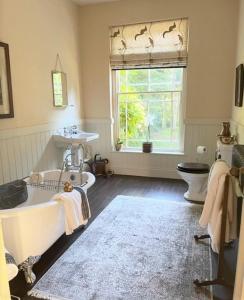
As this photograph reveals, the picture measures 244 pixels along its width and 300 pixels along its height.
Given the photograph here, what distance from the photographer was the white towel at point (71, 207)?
83.0 inches

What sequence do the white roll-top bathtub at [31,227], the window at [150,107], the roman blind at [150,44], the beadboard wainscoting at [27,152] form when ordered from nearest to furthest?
1. the white roll-top bathtub at [31,227]
2. the beadboard wainscoting at [27,152]
3. the roman blind at [150,44]
4. the window at [150,107]

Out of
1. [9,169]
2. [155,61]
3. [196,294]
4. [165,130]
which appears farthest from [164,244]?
[155,61]

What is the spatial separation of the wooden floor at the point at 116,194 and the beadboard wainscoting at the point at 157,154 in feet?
0.57

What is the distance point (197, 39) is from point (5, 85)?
2.81m

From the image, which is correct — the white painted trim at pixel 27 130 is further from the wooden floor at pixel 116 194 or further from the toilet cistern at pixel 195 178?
the toilet cistern at pixel 195 178

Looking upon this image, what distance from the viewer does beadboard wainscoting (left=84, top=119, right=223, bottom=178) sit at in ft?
13.1

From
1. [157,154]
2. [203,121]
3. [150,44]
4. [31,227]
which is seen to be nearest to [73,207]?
[31,227]

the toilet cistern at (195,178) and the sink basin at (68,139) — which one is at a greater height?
the sink basin at (68,139)

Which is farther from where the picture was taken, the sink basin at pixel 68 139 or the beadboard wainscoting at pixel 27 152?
the sink basin at pixel 68 139

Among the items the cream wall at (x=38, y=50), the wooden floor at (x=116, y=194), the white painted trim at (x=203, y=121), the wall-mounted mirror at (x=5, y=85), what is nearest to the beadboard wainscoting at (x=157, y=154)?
the white painted trim at (x=203, y=121)

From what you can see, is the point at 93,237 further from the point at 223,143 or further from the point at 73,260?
the point at 223,143

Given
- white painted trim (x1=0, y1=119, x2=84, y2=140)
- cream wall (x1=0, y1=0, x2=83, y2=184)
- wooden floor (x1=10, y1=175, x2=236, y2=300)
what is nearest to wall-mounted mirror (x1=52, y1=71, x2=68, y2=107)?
cream wall (x1=0, y1=0, x2=83, y2=184)

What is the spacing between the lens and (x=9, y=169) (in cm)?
290

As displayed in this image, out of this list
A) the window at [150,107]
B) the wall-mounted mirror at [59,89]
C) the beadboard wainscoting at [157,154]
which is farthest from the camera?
the window at [150,107]
